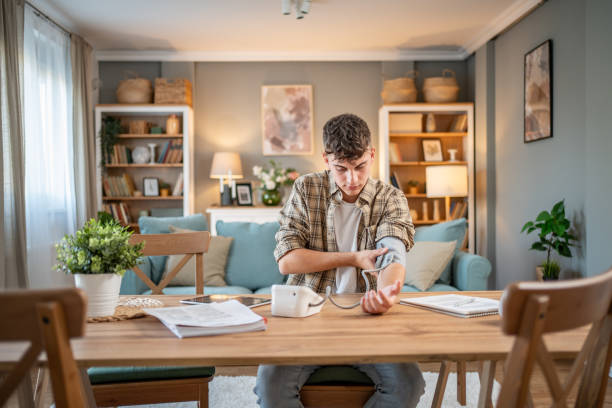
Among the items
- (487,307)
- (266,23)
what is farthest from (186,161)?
(487,307)

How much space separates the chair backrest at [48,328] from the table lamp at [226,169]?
4584 millimetres

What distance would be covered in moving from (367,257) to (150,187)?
14.5 feet

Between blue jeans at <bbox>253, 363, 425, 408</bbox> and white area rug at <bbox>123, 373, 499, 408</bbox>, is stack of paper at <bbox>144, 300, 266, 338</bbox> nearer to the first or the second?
blue jeans at <bbox>253, 363, 425, 408</bbox>

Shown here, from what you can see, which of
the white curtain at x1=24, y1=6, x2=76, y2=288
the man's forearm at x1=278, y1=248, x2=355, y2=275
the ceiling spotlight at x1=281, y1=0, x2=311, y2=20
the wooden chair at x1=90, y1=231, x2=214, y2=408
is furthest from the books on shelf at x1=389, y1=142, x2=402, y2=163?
the wooden chair at x1=90, y1=231, x2=214, y2=408

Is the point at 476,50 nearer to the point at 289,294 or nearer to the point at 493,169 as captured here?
the point at 493,169

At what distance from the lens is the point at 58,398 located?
847 mm

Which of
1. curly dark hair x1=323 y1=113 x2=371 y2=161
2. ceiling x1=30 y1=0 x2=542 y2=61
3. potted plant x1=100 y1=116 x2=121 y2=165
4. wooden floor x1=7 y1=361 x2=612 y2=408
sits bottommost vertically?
wooden floor x1=7 y1=361 x2=612 y2=408

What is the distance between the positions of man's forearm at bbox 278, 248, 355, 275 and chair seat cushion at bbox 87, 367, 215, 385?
1.48ft

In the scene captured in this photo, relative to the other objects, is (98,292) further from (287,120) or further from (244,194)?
(287,120)

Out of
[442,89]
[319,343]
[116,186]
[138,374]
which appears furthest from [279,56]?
[319,343]

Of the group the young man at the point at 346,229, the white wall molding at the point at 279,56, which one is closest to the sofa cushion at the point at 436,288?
the young man at the point at 346,229

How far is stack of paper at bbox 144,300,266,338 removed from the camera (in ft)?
3.89

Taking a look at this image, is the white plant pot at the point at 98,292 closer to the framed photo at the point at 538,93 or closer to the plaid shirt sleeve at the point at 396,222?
the plaid shirt sleeve at the point at 396,222

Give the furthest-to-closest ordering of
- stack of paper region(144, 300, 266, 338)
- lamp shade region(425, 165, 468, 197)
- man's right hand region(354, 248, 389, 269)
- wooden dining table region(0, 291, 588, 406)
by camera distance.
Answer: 1. lamp shade region(425, 165, 468, 197)
2. man's right hand region(354, 248, 389, 269)
3. stack of paper region(144, 300, 266, 338)
4. wooden dining table region(0, 291, 588, 406)
